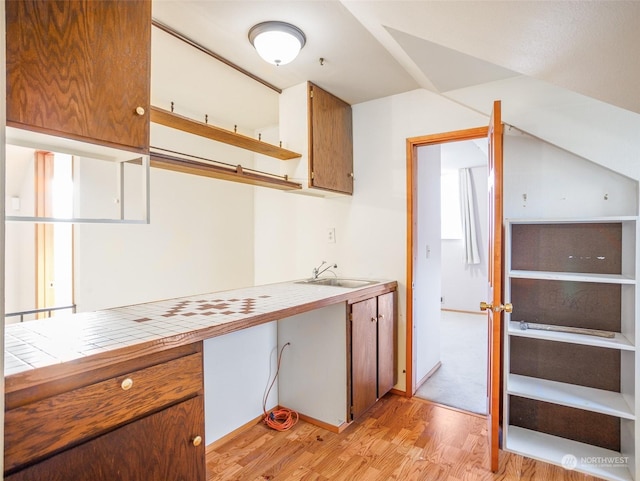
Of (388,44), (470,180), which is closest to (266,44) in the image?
(388,44)

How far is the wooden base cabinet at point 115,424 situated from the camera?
857 mm

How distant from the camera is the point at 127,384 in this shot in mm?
1041

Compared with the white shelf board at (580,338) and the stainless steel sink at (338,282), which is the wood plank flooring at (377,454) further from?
the stainless steel sink at (338,282)

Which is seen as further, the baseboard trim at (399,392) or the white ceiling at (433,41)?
A: the baseboard trim at (399,392)

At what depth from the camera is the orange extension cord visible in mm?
2251

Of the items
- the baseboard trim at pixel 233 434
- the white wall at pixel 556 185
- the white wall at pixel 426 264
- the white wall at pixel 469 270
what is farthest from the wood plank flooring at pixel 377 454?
the white wall at pixel 469 270

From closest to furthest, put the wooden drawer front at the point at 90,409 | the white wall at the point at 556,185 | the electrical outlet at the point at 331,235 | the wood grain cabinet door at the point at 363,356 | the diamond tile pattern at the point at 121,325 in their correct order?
the wooden drawer front at the point at 90,409 → the diamond tile pattern at the point at 121,325 → the white wall at the point at 556,185 → the wood grain cabinet door at the point at 363,356 → the electrical outlet at the point at 331,235

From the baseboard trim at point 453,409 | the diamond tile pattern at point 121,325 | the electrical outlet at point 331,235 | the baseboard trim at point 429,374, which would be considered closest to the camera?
the diamond tile pattern at point 121,325

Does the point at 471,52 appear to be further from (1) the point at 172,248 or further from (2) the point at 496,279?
(1) the point at 172,248

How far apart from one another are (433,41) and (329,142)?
1235mm

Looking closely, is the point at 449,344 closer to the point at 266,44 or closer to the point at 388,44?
the point at 388,44

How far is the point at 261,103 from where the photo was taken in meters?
3.08

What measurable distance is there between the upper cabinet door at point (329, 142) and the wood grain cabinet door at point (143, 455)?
5.67ft

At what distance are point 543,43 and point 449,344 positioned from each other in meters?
3.57
